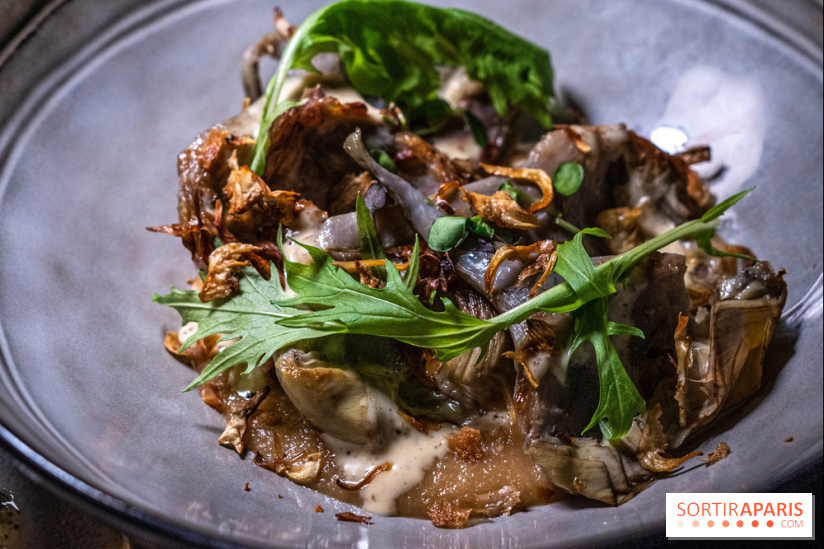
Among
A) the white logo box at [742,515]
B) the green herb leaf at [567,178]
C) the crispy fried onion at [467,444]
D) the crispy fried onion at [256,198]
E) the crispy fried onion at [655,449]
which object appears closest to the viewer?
the white logo box at [742,515]

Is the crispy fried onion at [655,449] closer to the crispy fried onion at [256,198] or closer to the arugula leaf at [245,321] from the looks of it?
the arugula leaf at [245,321]

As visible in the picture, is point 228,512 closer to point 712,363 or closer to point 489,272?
point 489,272

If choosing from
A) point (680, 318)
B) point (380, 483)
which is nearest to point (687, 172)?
point (680, 318)

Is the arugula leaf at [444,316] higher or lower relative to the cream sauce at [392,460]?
higher

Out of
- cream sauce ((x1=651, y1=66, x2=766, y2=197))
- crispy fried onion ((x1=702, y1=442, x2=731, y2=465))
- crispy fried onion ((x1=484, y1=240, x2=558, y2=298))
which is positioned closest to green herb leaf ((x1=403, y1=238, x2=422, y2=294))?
crispy fried onion ((x1=484, y1=240, x2=558, y2=298))

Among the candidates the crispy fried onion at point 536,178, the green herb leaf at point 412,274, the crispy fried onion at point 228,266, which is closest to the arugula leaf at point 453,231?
the green herb leaf at point 412,274

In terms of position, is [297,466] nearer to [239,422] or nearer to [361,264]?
[239,422]
